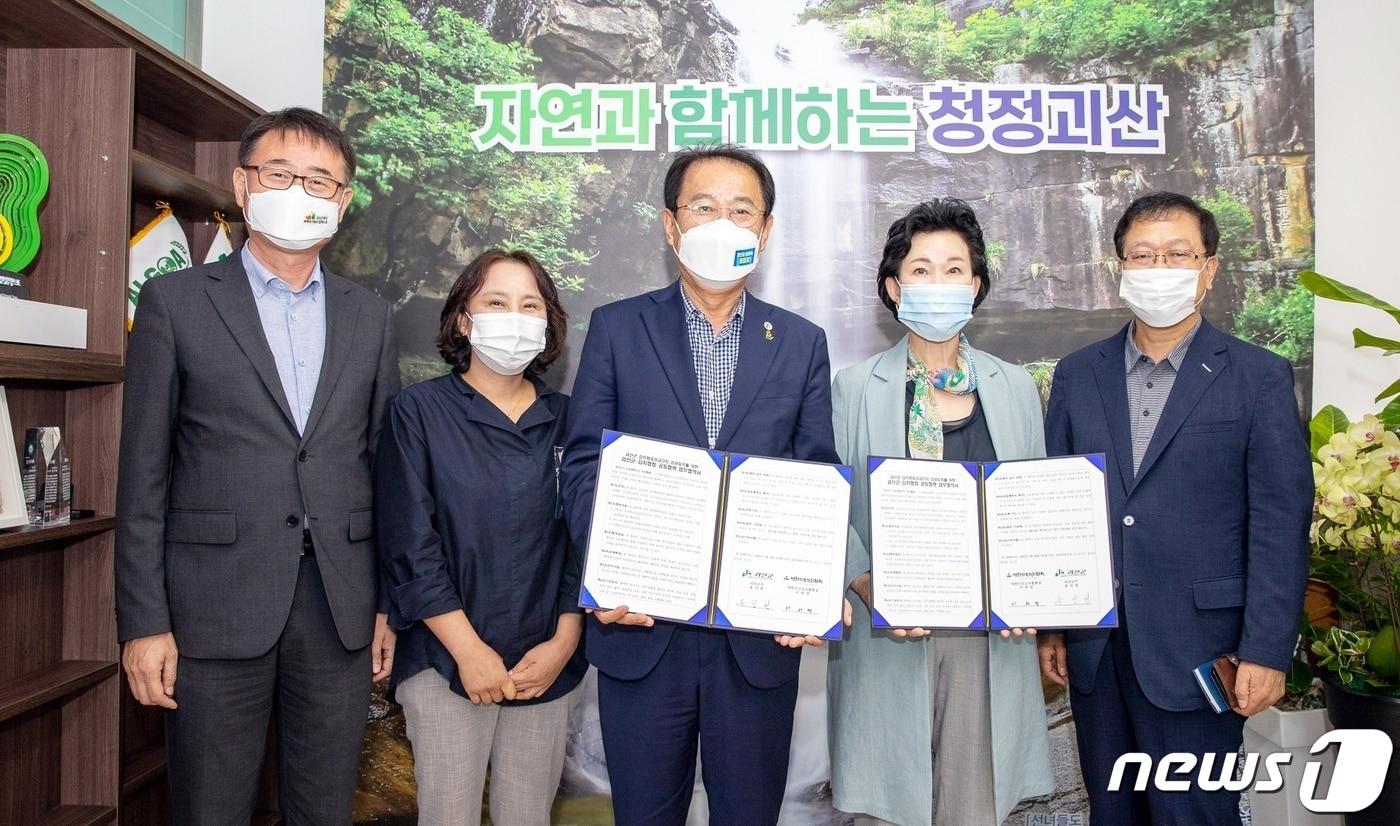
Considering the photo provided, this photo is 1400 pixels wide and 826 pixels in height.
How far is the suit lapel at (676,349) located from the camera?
1.81 metres

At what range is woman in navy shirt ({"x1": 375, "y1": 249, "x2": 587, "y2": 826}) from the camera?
1.92 m

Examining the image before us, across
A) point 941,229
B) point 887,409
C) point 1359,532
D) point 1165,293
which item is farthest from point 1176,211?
point 1359,532

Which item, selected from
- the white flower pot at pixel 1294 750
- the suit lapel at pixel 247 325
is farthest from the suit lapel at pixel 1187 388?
the suit lapel at pixel 247 325

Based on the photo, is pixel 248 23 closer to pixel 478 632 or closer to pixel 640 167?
pixel 640 167

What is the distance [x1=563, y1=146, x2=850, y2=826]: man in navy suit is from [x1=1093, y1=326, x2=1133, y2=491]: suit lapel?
2.36ft

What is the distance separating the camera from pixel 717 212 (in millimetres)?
1941

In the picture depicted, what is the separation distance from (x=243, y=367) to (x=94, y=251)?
78cm

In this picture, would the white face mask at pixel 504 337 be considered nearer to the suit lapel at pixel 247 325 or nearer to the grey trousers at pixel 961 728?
the suit lapel at pixel 247 325

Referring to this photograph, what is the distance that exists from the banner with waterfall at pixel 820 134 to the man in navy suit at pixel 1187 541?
1.02 metres

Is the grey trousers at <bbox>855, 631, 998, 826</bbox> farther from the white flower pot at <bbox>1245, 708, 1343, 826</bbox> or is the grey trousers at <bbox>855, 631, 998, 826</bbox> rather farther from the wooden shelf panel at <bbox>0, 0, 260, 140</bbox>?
the wooden shelf panel at <bbox>0, 0, 260, 140</bbox>

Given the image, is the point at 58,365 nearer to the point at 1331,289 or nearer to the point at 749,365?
the point at 749,365

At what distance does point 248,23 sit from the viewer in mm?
3041

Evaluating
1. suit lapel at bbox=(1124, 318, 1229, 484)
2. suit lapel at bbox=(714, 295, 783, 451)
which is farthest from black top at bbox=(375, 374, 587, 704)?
suit lapel at bbox=(1124, 318, 1229, 484)

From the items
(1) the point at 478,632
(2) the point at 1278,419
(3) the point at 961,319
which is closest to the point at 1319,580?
(2) the point at 1278,419
